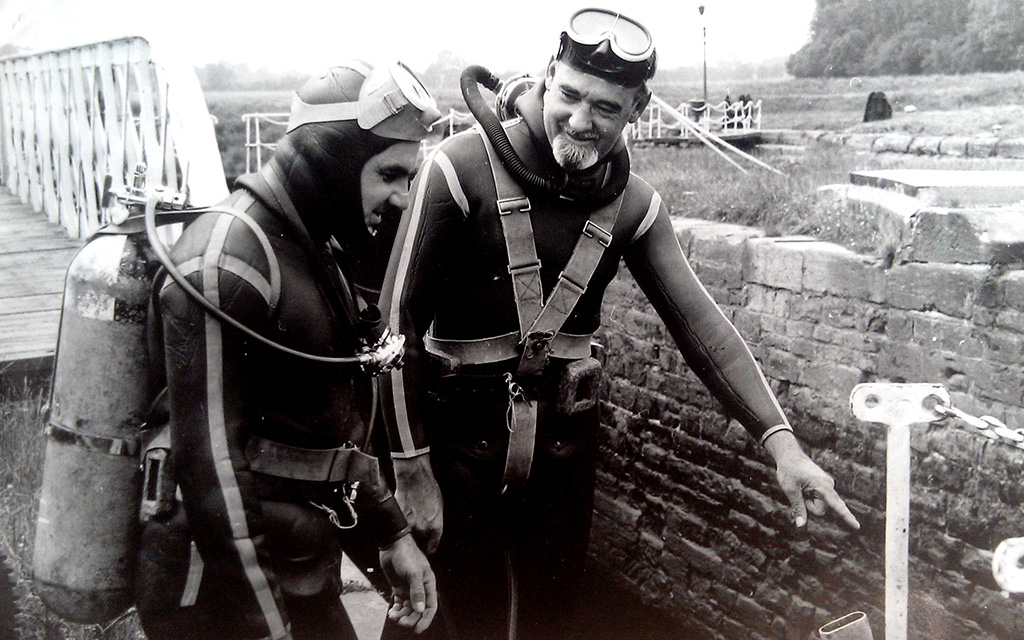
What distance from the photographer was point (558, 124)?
2.26 metres

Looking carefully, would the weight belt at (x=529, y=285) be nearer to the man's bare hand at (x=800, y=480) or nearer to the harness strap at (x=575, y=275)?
the harness strap at (x=575, y=275)

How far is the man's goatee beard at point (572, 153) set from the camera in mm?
2234

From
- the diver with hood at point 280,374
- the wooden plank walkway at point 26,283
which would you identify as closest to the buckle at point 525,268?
the diver with hood at point 280,374

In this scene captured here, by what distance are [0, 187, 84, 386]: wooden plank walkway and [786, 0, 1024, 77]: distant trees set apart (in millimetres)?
2673

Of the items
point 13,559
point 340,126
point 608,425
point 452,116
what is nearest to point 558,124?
point 340,126

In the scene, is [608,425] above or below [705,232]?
below

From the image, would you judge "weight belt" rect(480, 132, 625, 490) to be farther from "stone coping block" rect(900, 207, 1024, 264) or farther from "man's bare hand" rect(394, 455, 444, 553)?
Answer: "stone coping block" rect(900, 207, 1024, 264)

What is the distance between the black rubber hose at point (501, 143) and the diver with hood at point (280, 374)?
450 mm

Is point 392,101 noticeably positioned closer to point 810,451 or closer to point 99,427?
point 99,427

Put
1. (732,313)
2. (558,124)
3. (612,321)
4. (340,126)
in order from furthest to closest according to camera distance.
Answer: (612,321)
(732,313)
(558,124)
(340,126)

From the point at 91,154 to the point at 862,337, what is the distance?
266 cm

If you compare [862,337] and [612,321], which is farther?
[612,321]

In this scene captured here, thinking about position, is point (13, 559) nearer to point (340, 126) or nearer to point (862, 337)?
point (340, 126)

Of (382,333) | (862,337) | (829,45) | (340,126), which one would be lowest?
(862,337)
